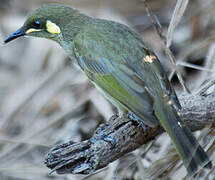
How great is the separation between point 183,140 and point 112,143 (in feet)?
1.79

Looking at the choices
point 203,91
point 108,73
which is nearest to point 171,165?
point 203,91

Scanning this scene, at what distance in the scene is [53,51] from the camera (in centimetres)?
727

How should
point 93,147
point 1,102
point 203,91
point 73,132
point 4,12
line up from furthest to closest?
1. point 4,12
2. point 1,102
3. point 73,132
4. point 203,91
5. point 93,147

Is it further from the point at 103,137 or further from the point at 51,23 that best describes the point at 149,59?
the point at 51,23

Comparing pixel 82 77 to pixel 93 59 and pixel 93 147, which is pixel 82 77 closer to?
pixel 93 59

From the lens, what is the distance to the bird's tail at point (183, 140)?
3.46 metres

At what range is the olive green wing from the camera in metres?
3.73

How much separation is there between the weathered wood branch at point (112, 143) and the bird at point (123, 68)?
0.49ft

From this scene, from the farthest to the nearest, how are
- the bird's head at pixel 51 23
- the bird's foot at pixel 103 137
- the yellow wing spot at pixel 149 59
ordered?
the bird's head at pixel 51 23, the yellow wing spot at pixel 149 59, the bird's foot at pixel 103 137

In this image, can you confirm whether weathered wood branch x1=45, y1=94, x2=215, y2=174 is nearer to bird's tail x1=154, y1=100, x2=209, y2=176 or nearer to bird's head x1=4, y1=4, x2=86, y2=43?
bird's tail x1=154, y1=100, x2=209, y2=176

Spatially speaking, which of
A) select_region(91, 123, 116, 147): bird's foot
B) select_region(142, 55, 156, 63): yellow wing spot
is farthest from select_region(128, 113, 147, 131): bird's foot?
select_region(142, 55, 156, 63): yellow wing spot

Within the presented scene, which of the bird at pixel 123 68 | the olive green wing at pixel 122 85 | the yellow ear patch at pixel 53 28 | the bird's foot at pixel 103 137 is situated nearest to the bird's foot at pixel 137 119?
the bird at pixel 123 68

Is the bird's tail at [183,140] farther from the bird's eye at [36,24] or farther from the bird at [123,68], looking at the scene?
the bird's eye at [36,24]

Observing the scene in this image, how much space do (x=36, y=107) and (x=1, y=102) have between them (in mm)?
819
